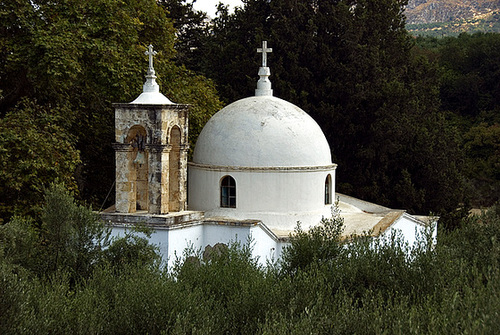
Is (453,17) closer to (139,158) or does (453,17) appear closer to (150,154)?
(139,158)

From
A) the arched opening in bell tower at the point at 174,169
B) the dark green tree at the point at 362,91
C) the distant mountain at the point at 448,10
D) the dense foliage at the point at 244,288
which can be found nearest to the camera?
the dense foliage at the point at 244,288

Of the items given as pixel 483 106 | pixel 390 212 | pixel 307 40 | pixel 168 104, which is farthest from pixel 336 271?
pixel 483 106

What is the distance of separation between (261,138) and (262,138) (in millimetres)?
26

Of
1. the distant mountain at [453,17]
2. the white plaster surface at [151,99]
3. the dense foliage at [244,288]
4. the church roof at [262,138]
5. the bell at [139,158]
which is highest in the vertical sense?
the distant mountain at [453,17]

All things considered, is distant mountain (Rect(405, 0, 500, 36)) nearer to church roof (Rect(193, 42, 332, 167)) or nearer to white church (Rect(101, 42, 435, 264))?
church roof (Rect(193, 42, 332, 167))

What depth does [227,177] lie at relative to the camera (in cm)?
1747

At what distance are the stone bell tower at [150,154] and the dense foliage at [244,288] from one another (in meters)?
1.70

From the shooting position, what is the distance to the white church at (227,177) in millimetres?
15531

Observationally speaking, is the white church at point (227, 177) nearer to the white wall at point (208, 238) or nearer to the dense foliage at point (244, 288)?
the white wall at point (208, 238)

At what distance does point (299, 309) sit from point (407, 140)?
17.9 metres

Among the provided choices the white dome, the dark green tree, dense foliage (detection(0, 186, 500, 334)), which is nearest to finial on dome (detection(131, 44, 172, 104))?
the white dome

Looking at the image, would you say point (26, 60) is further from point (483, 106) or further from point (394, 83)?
point (483, 106)

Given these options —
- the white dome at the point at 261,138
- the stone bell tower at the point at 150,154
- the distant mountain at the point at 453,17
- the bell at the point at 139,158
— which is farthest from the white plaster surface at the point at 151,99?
the distant mountain at the point at 453,17

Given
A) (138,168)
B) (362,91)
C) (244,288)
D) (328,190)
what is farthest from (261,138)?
(362,91)
